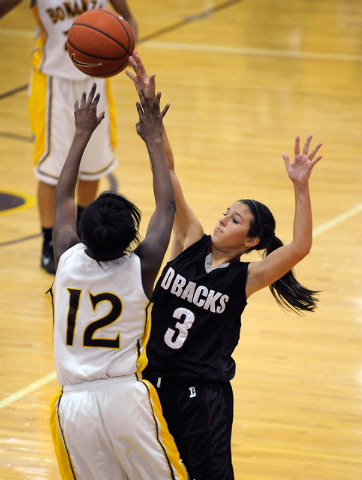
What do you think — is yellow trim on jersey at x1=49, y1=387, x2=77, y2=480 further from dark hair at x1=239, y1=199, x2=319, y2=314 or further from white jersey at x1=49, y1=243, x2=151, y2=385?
dark hair at x1=239, y1=199, x2=319, y2=314

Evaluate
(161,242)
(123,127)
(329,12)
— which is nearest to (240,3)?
(329,12)

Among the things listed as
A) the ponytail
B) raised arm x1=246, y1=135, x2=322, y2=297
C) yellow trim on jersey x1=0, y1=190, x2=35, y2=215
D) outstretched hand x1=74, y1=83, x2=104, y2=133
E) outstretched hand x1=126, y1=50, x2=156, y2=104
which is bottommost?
yellow trim on jersey x1=0, y1=190, x2=35, y2=215

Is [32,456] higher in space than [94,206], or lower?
lower

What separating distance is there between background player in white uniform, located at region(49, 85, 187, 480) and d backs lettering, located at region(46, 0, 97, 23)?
3.08 metres

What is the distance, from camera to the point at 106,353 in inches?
109

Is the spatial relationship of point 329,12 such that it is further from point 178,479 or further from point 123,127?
point 178,479

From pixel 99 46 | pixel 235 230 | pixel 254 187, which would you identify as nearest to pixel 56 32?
pixel 99 46

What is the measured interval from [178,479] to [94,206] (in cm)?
93

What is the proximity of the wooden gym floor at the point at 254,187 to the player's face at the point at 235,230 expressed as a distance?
112cm

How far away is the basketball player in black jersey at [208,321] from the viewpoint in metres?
3.10

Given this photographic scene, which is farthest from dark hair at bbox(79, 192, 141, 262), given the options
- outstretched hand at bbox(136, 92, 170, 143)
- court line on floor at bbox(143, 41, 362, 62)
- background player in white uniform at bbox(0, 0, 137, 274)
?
court line on floor at bbox(143, 41, 362, 62)

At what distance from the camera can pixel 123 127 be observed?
28.3ft

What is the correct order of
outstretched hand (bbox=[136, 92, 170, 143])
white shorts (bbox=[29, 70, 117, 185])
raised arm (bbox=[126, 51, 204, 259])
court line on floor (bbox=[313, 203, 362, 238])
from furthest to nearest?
court line on floor (bbox=[313, 203, 362, 238]) < white shorts (bbox=[29, 70, 117, 185]) < raised arm (bbox=[126, 51, 204, 259]) < outstretched hand (bbox=[136, 92, 170, 143])

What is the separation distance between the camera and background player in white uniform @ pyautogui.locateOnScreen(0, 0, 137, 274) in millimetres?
5641
